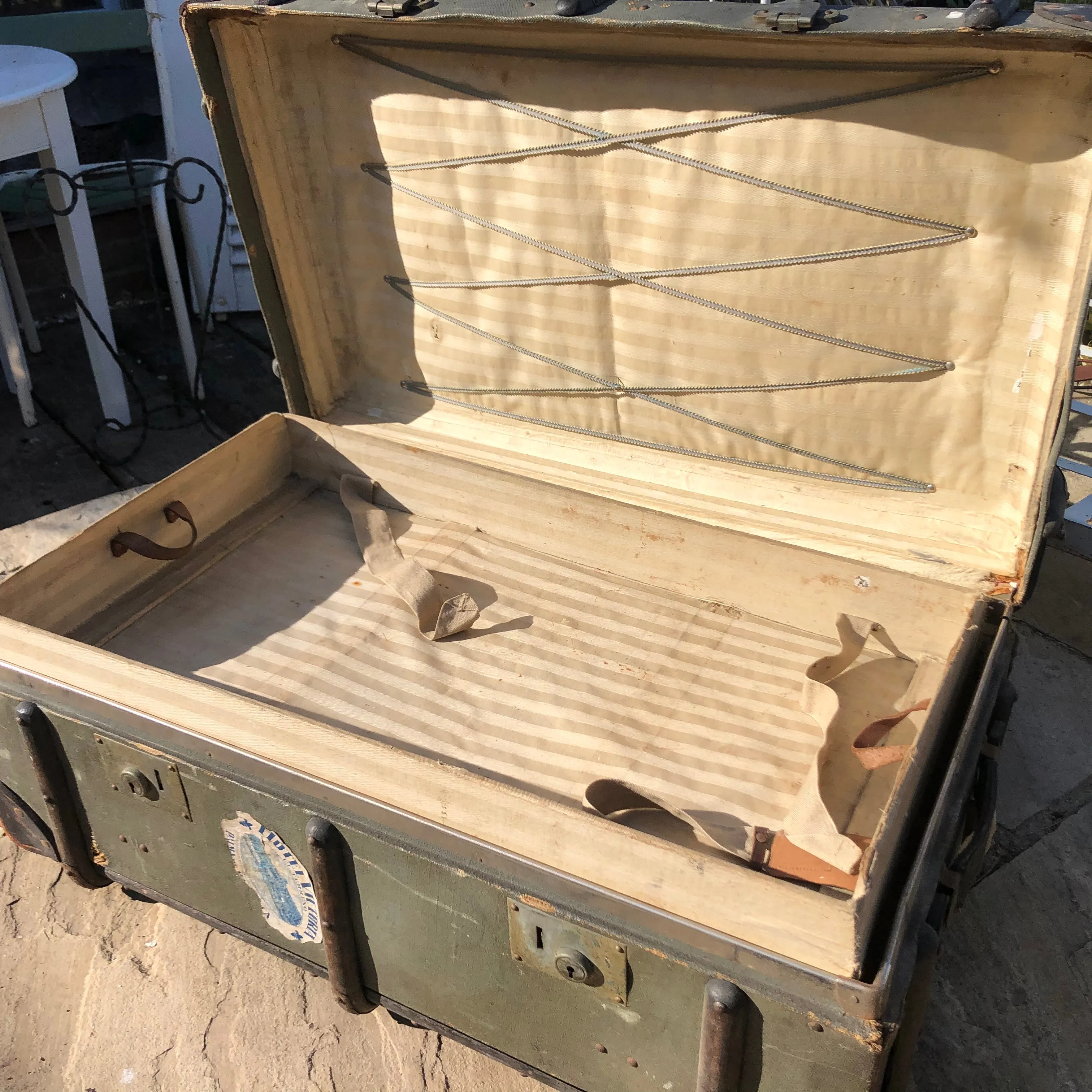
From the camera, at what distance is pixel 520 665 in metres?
1.86

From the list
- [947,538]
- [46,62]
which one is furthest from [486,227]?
[46,62]

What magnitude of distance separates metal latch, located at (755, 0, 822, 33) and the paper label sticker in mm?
1232

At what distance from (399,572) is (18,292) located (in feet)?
7.65

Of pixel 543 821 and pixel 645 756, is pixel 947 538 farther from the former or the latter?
pixel 543 821

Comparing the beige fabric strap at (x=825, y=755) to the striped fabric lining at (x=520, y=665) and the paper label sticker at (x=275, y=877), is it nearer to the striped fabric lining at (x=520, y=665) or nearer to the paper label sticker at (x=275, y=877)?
the striped fabric lining at (x=520, y=665)

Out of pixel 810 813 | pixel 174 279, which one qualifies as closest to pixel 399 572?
pixel 810 813

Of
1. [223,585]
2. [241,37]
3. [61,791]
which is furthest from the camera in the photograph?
[223,585]

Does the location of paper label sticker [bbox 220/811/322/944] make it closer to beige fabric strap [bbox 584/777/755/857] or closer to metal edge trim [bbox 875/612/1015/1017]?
beige fabric strap [bbox 584/777/755/857]

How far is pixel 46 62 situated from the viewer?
2818mm

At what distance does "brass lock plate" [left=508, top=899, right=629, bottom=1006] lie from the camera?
1168 millimetres

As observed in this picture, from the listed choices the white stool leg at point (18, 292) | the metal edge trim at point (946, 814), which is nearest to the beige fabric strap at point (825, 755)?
the metal edge trim at point (946, 814)

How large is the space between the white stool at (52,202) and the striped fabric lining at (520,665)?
1.39 meters

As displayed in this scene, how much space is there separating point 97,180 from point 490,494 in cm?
263

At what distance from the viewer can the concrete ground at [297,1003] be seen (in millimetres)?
1590
